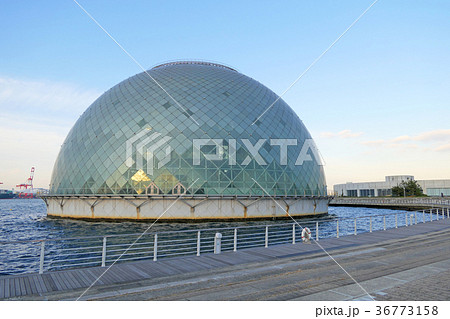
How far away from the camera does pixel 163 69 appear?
181ft

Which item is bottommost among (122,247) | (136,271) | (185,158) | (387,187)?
(122,247)

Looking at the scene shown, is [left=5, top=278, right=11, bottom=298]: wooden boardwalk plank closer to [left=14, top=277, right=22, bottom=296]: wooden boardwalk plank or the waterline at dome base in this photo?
[left=14, top=277, right=22, bottom=296]: wooden boardwalk plank

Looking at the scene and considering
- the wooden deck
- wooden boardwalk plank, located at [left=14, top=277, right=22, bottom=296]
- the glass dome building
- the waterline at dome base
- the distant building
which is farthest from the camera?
the distant building

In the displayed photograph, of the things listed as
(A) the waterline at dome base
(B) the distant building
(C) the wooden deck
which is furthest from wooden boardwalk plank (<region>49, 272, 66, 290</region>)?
(B) the distant building

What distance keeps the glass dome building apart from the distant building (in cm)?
10213

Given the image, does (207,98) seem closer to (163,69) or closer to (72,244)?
(163,69)

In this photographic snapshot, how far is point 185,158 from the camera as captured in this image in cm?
3997

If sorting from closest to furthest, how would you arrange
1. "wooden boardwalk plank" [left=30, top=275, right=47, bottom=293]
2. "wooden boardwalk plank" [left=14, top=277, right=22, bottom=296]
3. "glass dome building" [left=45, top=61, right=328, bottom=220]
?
1. "wooden boardwalk plank" [left=14, top=277, right=22, bottom=296]
2. "wooden boardwalk plank" [left=30, top=275, right=47, bottom=293]
3. "glass dome building" [left=45, top=61, right=328, bottom=220]

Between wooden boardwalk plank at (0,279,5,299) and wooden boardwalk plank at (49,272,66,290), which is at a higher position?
wooden boardwalk plank at (0,279,5,299)

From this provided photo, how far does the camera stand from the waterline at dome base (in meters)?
37.5

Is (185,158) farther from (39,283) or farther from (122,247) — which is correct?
(39,283)

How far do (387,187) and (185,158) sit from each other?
486 ft

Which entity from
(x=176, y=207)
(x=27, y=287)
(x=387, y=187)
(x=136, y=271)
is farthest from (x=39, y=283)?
(x=387, y=187)

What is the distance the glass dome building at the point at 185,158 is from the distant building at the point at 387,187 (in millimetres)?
102134
